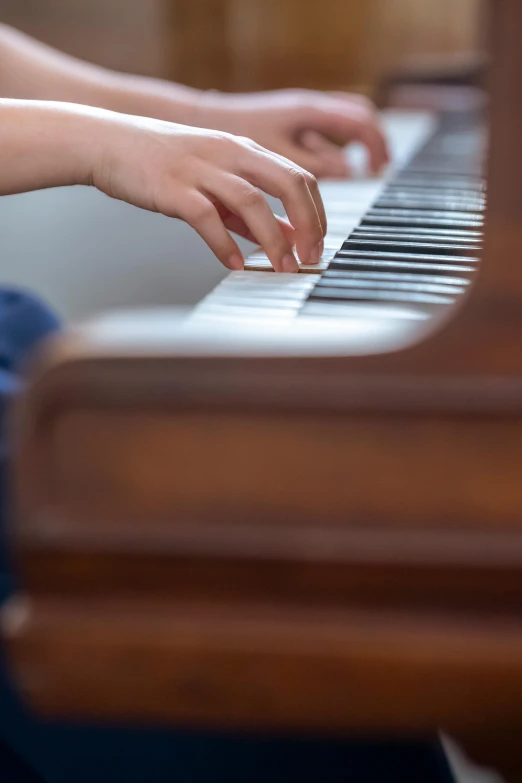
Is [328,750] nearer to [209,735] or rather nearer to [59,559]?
[209,735]

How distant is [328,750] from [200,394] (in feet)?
0.97

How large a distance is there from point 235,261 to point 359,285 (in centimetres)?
9

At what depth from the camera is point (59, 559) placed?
0.38 metres

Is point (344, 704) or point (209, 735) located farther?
point (209, 735)

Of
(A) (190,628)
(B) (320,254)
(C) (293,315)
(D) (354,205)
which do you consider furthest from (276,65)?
(A) (190,628)

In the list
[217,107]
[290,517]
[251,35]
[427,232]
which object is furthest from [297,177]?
[251,35]

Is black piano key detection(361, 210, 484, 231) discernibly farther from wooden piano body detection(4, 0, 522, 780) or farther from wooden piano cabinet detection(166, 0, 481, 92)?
wooden piano cabinet detection(166, 0, 481, 92)

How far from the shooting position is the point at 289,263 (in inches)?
21.7

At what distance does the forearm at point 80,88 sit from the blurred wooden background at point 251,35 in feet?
3.77

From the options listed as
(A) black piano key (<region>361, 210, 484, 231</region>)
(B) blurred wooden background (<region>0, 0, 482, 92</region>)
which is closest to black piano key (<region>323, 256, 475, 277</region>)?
(A) black piano key (<region>361, 210, 484, 231</region>)

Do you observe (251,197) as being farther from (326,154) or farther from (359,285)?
(326,154)

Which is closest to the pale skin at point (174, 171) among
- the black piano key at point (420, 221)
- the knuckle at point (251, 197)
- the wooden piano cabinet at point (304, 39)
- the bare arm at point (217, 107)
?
the knuckle at point (251, 197)

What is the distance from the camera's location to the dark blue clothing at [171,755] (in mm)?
502

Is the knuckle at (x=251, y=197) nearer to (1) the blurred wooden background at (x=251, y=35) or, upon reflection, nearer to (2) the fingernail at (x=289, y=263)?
(2) the fingernail at (x=289, y=263)
